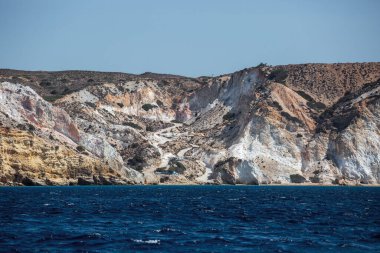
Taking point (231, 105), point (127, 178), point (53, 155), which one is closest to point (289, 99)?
point (231, 105)

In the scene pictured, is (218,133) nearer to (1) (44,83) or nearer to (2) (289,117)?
(2) (289,117)

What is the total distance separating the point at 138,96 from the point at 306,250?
128769 mm

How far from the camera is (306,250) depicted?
29.5 m

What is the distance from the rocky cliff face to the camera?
97.7m

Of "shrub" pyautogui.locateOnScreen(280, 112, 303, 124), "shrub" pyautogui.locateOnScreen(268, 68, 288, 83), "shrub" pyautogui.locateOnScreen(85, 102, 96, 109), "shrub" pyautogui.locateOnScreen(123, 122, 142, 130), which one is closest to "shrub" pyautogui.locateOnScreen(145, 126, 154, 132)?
"shrub" pyautogui.locateOnScreen(123, 122, 142, 130)

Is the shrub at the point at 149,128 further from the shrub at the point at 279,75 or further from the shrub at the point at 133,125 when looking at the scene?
the shrub at the point at 279,75

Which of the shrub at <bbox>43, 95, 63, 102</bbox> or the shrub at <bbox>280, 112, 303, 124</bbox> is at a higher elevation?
the shrub at <bbox>43, 95, 63, 102</bbox>

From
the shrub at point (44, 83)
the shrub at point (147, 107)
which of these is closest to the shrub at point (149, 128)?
the shrub at point (147, 107)

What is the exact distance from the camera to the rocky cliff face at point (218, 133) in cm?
9769

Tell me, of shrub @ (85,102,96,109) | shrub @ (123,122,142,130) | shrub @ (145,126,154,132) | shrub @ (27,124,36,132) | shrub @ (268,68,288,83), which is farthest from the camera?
shrub @ (268,68,288,83)

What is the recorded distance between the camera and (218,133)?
130875 mm

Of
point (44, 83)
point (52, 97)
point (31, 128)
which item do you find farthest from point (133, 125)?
point (31, 128)

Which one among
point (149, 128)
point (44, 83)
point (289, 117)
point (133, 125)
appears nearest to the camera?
point (289, 117)

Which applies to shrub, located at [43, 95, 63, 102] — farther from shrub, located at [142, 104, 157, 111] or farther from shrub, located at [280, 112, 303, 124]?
shrub, located at [280, 112, 303, 124]
